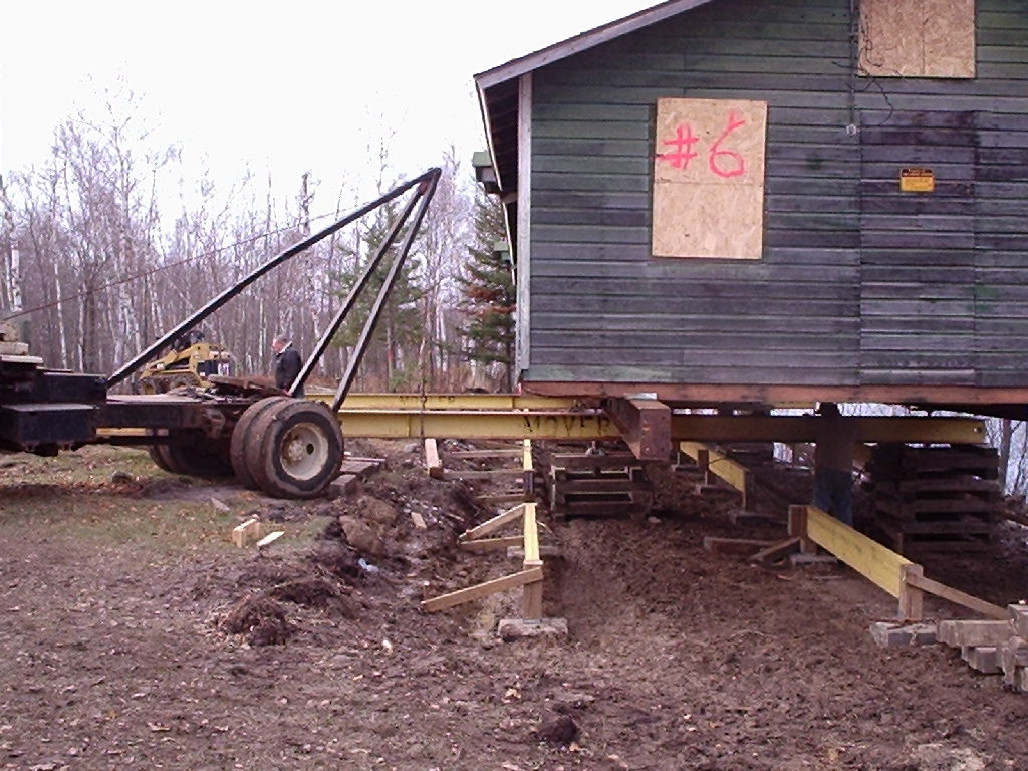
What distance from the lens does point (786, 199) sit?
27.4 ft

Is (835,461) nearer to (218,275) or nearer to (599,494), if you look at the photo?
(599,494)

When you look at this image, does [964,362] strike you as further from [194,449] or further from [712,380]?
[194,449]

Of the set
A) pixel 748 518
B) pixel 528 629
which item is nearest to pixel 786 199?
pixel 528 629

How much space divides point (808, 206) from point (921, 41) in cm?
171

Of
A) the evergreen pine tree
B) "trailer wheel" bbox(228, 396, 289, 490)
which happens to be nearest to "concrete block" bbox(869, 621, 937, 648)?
"trailer wheel" bbox(228, 396, 289, 490)

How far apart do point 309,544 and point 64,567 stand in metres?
1.94

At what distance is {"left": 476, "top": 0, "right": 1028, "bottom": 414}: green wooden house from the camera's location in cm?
831

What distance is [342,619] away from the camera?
22.5 feet

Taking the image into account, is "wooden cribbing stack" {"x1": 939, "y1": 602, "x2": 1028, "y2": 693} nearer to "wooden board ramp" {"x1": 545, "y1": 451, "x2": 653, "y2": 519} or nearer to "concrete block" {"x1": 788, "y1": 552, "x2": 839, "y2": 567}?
"concrete block" {"x1": 788, "y1": 552, "x2": 839, "y2": 567}

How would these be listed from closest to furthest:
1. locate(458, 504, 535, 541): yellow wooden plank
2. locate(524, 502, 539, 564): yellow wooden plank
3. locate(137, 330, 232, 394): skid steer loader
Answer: locate(524, 502, 539, 564): yellow wooden plank
locate(458, 504, 535, 541): yellow wooden plank
locate(137, 330, 232, 394): skid steer loader

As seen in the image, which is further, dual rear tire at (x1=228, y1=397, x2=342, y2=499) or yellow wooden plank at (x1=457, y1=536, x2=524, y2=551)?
dual rear tire at (x1=228, y1=397, x2=342, y2=499)

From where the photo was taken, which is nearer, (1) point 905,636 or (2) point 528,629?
(1) point 905,636

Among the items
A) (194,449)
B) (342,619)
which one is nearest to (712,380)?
(342,619)

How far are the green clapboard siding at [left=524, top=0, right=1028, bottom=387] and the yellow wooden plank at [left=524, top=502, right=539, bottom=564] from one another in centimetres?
144
